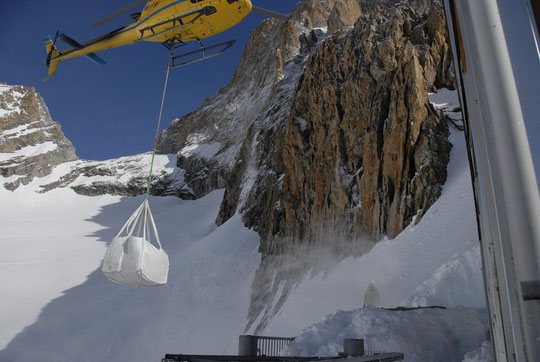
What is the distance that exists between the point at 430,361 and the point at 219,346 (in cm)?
1865

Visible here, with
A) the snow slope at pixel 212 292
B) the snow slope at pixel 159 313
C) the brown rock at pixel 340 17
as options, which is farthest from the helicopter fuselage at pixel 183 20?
the brown rock at pixel 340 17

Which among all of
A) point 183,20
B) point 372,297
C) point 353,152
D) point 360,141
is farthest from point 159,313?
point 183,20

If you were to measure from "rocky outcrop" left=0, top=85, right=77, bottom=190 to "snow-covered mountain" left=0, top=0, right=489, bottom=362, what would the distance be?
115ft

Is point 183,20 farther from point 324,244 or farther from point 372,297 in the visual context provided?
point 324,244

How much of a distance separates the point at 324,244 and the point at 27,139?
89960 mm

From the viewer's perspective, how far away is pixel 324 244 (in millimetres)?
23562

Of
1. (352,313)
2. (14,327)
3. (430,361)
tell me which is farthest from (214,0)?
(14,327)

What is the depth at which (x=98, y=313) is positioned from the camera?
3086cm

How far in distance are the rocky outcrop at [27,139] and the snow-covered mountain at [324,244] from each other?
3492cm

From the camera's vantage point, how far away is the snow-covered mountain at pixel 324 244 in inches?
387

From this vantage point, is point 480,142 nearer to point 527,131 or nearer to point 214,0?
point 527,131

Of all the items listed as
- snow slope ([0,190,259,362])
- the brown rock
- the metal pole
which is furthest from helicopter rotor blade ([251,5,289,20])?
the brown rock

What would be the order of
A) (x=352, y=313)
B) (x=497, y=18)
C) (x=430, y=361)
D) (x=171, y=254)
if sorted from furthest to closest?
1. (x=171, y=254)
2. (x=352, y=313)
3. (x=430, y=361)
4. (x=497, y=18)

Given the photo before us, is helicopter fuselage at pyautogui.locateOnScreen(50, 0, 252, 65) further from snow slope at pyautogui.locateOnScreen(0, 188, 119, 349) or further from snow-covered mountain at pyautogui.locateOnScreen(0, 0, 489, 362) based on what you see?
snow slope at pyautogui.locateOnScreen(0, 188, 119, 349)
